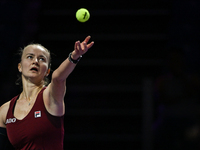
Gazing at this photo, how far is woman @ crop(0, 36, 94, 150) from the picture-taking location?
2711 mm

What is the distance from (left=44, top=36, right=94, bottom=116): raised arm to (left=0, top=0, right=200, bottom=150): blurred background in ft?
5.42

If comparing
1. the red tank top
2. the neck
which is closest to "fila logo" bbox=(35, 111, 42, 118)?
the red tank top

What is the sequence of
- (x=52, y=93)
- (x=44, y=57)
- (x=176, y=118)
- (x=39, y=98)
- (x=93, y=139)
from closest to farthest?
(x=52, y=93) < (x=39, y=98) < (x=44, y=57) < (x=176, y=118) < (x=93, y=139)

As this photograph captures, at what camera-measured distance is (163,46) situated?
4.91 meters

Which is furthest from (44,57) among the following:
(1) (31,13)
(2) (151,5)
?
(2) (151,5)

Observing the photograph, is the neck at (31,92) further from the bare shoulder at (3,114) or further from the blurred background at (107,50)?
the blurred background at (107,50)

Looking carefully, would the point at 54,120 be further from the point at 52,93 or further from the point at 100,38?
the point at 100,38

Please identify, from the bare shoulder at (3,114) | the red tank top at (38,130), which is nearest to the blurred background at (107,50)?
the bare shoulder at (3,114)

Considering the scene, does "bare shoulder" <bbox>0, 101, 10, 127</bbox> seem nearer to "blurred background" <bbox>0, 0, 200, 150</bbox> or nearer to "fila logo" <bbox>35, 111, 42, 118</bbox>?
"fila logo" <bbox>35, 111, 42, 118</bbox>

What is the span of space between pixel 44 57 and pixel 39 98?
0.42 meters

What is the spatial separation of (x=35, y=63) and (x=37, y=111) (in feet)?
1.47

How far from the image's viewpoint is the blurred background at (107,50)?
15.2 feet

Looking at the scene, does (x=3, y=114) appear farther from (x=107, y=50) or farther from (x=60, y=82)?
(x=107, y=50)

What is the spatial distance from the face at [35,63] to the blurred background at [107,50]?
1239mm
